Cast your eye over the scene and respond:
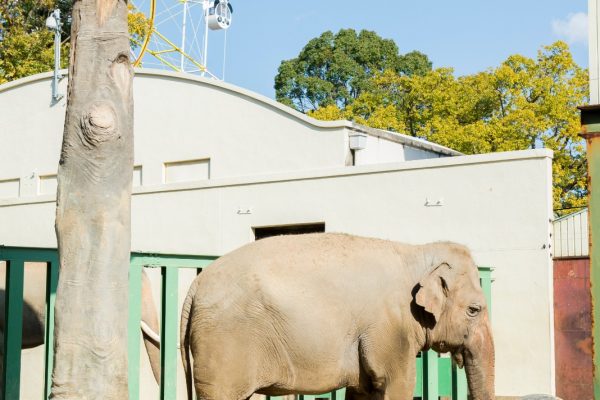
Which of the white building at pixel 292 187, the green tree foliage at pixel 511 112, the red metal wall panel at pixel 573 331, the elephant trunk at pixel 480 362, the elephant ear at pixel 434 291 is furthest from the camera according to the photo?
the green tree foliage at pixel 511 112

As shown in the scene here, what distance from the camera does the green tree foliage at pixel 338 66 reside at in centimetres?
5906

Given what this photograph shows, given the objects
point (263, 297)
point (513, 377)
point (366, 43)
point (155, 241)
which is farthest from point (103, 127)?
point (366, 43)

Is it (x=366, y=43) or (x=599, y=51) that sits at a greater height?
(x=366, y=43)

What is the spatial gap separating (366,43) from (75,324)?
56.5 m

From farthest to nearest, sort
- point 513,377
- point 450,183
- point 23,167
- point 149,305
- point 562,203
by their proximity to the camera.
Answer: point 562,203 < point 23,167 < point 450,183 < point 513,377 < point 149,305

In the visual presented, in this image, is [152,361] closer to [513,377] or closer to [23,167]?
[513,377]

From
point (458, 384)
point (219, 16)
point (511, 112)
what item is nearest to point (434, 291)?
point (458, 384)

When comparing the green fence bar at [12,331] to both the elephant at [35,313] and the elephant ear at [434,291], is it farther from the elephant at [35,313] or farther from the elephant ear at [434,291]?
the elephant at [35,313]

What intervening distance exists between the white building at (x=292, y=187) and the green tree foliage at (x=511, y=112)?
1637cm

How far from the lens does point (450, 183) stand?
1603 centimetres

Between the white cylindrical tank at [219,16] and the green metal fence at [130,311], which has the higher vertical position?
the white cylindrical tank at [219,16]

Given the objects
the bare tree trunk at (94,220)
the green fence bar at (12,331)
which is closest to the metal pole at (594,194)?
the green fence bar at (12,331)

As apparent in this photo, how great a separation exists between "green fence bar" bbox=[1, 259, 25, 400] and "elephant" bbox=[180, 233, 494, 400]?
112 centimetres

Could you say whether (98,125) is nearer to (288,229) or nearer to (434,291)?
(434,291)
